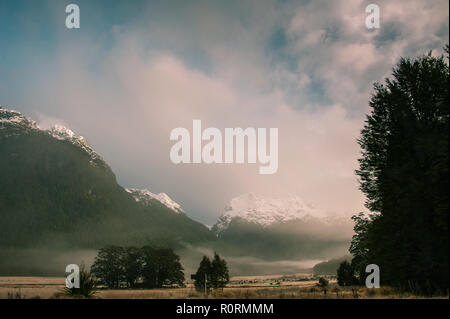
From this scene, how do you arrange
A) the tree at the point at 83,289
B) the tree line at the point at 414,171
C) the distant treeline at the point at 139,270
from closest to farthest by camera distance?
1. the tree line at the point at 414,171
2. the tree at the point at 83,289
3. the distant treeline at the point at 139,270

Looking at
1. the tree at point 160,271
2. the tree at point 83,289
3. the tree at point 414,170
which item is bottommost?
the tree at point 160,271

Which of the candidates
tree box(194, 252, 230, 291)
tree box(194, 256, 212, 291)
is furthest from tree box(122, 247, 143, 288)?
tree box(194, 256, 212, 291)

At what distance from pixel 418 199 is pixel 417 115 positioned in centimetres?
625

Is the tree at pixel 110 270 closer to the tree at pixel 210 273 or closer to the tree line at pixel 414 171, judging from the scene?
the tree at pixel 210 273

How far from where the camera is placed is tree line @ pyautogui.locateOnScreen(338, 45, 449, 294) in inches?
742

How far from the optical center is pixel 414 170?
20.9 m

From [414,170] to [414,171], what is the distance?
10 centimetres

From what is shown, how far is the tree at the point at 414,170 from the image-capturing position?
743 inches

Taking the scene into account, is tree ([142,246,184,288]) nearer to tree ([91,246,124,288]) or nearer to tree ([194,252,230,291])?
tree ([91,246,124,288])

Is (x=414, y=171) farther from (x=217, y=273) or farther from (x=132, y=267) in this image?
(x=132, y=267)

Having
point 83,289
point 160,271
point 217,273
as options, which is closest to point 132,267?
point 160,271

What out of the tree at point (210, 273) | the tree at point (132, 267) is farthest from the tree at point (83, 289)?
the tree at point (132, 267)
